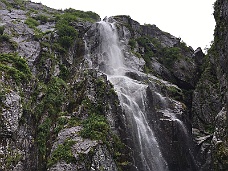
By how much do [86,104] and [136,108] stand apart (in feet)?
14.7

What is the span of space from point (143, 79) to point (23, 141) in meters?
14.5

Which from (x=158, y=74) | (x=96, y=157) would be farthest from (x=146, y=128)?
(x=158, y=74)

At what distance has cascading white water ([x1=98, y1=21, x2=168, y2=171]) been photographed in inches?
750

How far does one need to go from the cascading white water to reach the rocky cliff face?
0.96ft

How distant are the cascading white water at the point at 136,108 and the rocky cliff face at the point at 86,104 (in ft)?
0.96

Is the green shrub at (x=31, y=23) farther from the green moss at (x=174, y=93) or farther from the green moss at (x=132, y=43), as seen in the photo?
the green moss at (x=174, y=93)

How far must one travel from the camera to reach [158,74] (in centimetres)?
3316

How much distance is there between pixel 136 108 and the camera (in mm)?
21859

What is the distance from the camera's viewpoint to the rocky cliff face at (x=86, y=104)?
15.8 metres

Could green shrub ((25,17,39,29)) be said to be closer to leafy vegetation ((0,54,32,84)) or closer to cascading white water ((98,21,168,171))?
cascading white water ((98,21,168,171))

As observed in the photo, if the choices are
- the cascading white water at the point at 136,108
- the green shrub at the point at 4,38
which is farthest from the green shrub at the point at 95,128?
the green shrub at the point at 4,38

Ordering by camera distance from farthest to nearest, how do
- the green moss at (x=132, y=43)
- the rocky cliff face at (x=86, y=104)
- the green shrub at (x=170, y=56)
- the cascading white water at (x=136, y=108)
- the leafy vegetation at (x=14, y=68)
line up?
the green moss at (x=132, y=43) → the green shrub at (x=170, y=56) → the cascading white water at (x=136, y=108) → the leafy vegetation at (x=14, y=68) → the rocky cliff face at (x=86, y=104)

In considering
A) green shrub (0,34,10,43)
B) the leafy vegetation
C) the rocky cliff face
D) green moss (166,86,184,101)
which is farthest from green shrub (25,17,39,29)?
green moss (166,86,184,101)

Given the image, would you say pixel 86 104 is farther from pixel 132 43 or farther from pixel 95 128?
pixel 132 43
